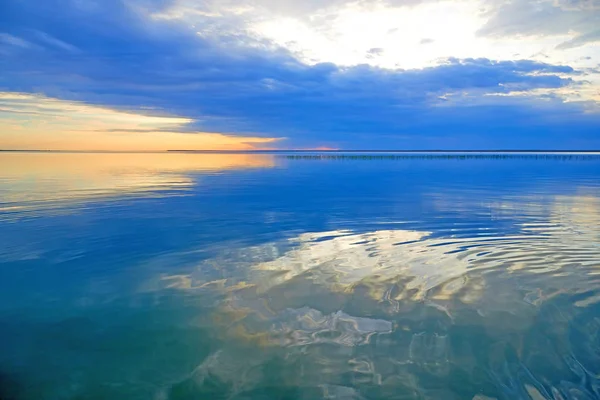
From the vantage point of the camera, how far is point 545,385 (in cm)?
650

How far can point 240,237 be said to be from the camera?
16.8m

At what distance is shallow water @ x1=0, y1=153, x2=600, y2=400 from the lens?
22.3 feet

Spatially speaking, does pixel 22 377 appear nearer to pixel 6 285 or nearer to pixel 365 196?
pixel 6 285

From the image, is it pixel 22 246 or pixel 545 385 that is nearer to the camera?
pixel 545 385

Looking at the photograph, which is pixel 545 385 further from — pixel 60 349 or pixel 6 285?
pixel 6 285

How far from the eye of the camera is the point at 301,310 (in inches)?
368

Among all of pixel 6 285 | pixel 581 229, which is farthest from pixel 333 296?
pixel 581 229

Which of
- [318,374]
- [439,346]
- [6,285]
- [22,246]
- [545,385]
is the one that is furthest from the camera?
[22,246]

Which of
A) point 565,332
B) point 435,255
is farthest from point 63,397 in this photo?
point 435,255

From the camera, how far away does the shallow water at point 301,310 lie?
6801 millimetres

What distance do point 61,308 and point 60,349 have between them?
2.23 meters

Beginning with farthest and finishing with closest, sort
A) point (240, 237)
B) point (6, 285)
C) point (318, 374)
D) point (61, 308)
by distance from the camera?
point (240, 237) → point (6, 285) → point (61, 308) → point (318, 374)

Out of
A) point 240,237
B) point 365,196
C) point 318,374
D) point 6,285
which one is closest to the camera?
point 318,374

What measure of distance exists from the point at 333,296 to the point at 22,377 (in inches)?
263
